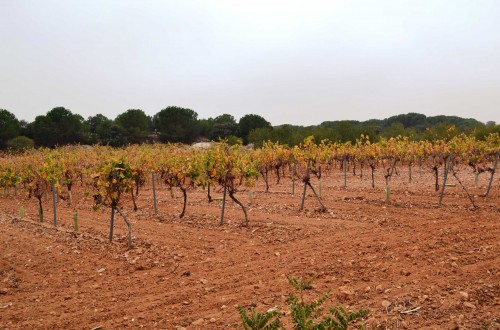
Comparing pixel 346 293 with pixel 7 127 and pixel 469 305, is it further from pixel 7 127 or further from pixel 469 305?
pixel 7 127

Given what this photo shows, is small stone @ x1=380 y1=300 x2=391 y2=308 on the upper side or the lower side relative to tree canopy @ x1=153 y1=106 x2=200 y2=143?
lower

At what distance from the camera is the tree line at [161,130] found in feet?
143

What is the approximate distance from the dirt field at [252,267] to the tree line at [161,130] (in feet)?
94.2

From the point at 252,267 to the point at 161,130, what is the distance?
52249 mm

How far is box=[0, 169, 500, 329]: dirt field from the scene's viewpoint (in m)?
4.71

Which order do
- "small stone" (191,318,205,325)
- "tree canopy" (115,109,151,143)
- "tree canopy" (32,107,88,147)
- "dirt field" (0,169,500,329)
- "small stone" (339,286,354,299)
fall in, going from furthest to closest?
"tree canopy" (115,109,151,143) < "tree canopy" (32,107,88,147) < "small stone" (339,286,354,299) < "dirt field" (0,169,500,329) < "small stone" (191,318,205,325)

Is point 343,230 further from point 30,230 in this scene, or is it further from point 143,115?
point 143,115

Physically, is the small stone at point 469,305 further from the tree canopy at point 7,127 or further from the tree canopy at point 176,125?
the tree canopy at point 176,125

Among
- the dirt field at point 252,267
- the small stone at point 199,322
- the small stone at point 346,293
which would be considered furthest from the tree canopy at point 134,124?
the small stone at point 346,293

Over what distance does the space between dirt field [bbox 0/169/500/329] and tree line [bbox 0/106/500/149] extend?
28723mm

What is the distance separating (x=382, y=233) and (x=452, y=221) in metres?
2.06

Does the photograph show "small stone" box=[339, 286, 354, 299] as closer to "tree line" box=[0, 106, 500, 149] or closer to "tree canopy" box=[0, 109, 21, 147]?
"tree line" box=[0, 106, 500, 149]

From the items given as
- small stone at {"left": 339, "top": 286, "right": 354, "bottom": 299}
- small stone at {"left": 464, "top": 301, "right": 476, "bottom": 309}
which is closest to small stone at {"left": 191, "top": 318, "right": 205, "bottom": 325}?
small stone at {"left": 339, "top": 286, "right": 354, "bottom": 299}

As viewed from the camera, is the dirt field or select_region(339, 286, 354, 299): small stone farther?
select_region(339, 286, 354, 299): small stone
